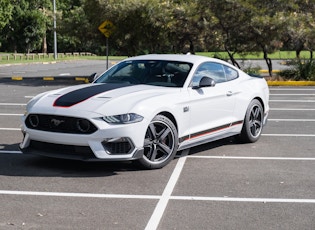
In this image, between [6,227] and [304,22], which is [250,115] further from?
[304,22]

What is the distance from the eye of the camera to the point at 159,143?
7.27 m

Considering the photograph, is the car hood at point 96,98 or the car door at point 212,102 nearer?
the car hood at point 96,98

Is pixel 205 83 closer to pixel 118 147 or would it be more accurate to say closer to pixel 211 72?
pixel 211 72

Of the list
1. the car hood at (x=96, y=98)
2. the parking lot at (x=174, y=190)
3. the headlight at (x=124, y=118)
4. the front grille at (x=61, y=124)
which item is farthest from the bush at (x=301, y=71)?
the front grille at (x=61, y=124)

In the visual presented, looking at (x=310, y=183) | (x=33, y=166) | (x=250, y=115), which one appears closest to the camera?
(x=310, y=183)

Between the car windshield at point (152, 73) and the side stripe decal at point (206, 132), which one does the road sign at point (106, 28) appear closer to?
the car windshield at point (152, 73)

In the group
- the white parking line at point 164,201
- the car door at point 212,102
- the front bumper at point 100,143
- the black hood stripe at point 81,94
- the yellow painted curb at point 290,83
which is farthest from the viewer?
the yellow painted curb at point 290,83

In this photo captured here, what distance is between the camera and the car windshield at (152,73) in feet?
26.5

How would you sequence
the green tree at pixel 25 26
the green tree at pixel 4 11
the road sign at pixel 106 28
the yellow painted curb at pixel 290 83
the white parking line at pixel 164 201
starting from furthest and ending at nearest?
the green tree at pixel 25 26, the green tree at pixel 4 11, the road sign at pixel 106 28, the yellow painted curb at pixel 290 83, the white parking line at pixel 164 201

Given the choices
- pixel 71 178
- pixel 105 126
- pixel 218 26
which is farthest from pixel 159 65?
pixel 218 26

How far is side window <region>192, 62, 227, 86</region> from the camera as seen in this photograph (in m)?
8.27

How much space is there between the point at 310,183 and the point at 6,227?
3.49 m

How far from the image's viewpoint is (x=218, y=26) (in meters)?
22.6

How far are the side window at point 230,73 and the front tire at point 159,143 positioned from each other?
2.00 meters
